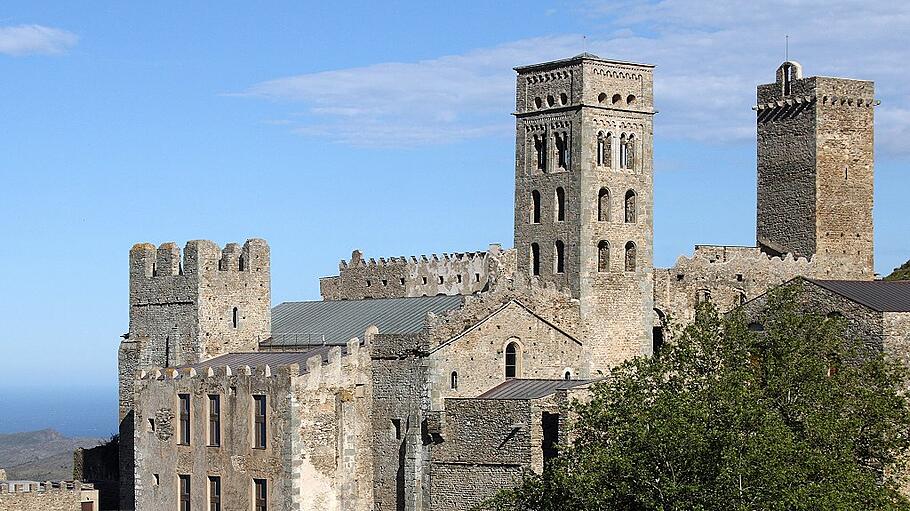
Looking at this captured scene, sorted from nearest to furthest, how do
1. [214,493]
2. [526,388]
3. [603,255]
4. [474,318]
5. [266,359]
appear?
1. [526,388]
2. [474,318]
3. [214,493]
4. [266,359]
5. [603,255]

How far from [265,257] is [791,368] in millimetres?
27185

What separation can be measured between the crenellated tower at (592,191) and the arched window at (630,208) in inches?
1.6

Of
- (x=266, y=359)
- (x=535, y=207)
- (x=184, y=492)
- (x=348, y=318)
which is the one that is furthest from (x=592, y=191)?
(x=184, y=492)

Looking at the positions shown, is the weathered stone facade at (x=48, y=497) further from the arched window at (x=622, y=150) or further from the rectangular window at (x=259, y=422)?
the arched window at (x=622, y=150)

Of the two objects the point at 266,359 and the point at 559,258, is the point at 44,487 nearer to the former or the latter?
the point at 266,359

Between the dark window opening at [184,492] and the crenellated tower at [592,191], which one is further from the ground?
the crenellated tower at [592,191]

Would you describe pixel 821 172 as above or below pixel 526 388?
above

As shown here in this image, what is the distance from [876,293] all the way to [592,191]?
12.6 m

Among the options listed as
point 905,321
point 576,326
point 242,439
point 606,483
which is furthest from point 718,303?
point 606,483

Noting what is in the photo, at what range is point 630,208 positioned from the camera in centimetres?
7669

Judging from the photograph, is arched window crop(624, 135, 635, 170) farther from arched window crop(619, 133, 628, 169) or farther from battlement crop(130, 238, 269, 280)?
battlement crop(130, 238, 269, 280)

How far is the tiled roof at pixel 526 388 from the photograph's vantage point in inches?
2542

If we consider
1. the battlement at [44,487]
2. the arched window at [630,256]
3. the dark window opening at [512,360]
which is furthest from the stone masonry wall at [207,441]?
the arched window at [630,256]

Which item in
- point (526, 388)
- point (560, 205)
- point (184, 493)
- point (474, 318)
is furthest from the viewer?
point (560, 205)
